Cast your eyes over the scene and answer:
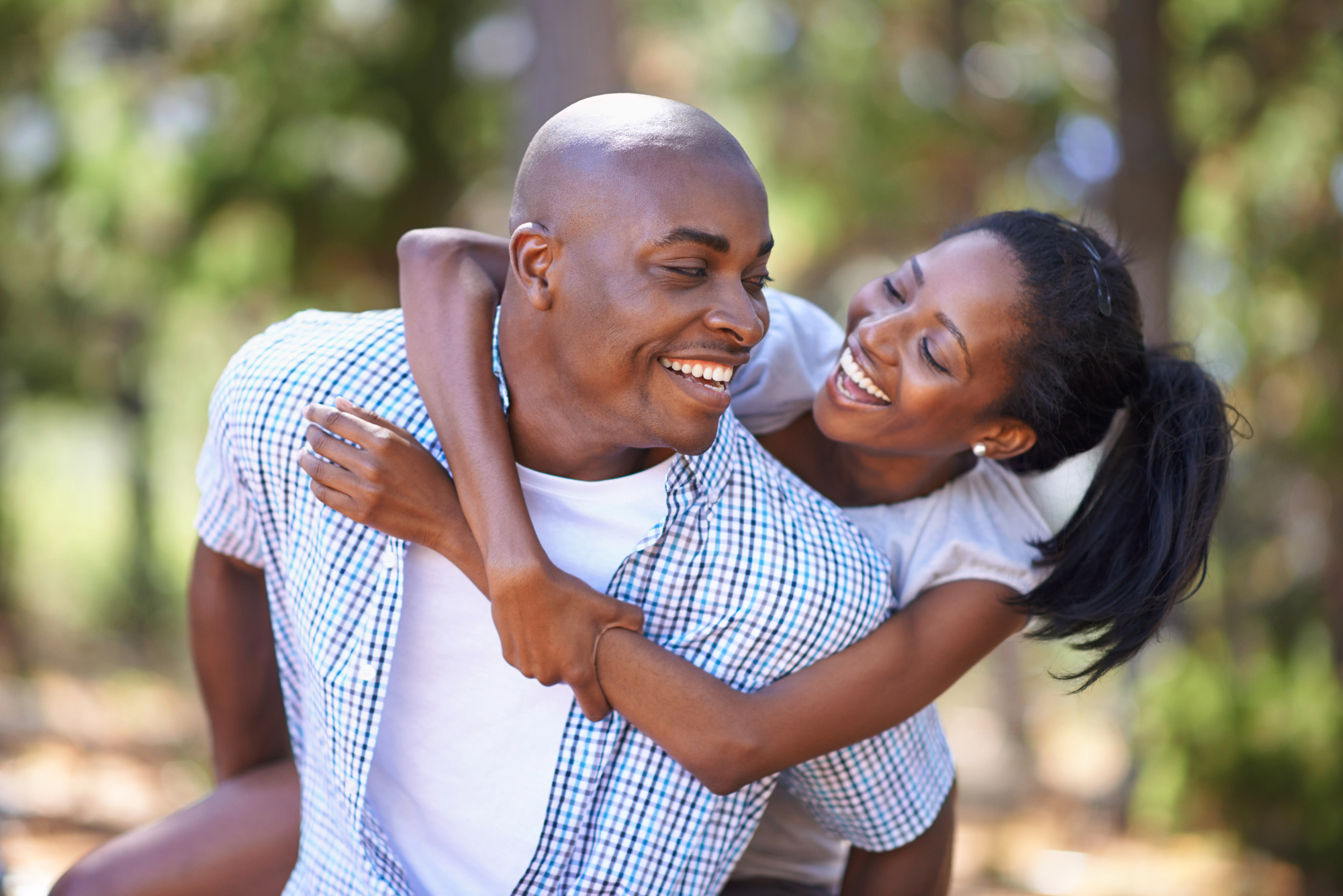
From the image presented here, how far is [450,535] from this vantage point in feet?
5.80

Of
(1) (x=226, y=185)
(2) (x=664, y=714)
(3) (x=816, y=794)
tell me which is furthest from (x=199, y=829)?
(1) (x=226, y=185)

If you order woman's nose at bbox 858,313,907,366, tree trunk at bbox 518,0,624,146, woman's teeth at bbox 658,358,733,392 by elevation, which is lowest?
woman's nose at bbox 858,313,907,366

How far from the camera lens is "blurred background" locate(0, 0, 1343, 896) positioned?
6105mm

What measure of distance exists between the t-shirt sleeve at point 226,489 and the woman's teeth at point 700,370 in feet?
2.46

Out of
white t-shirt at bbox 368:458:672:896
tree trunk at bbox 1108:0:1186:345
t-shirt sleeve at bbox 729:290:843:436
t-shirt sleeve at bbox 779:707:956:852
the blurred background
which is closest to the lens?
white t-shirt at bbox 368:458:672:896

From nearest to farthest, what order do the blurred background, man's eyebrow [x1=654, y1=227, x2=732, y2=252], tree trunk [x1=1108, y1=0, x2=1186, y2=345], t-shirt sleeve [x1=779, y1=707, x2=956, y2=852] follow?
man's eyebrow [x1=654, y1=227, x2=732, y2=252] → t-shirt sleeve [x1=779, y1=707, x2=956, y2=852] → the blurred background → tree trunk [x1=1108, y1=0, x2=1186, y2=345]

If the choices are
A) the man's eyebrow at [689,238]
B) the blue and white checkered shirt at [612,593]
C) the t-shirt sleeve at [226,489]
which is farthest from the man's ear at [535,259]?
the t-shirt sleeve at [226,489]

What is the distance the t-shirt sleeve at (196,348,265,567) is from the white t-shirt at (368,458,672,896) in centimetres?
34

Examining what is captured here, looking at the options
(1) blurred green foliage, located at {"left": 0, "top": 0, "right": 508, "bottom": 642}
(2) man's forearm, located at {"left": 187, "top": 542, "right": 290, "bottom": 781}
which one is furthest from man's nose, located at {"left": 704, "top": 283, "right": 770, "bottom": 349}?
(1) blurred green foliage, located at {"left": 0, "top": 0, "right": 508, "bottom": 642}

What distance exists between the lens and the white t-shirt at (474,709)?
1.86m

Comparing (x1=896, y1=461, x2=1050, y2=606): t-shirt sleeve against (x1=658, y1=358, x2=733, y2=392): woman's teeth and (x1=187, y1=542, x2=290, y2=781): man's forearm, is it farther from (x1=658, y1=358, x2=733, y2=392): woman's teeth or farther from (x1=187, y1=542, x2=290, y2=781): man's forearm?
(x1=187, y1=542, x2=290, y2=781): man's forearm

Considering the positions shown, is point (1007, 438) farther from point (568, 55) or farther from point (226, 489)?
point (568, 55)

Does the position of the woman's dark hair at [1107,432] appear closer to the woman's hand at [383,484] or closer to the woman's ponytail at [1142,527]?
the woman's ponytail at [1142,527]

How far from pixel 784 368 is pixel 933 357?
325mm
